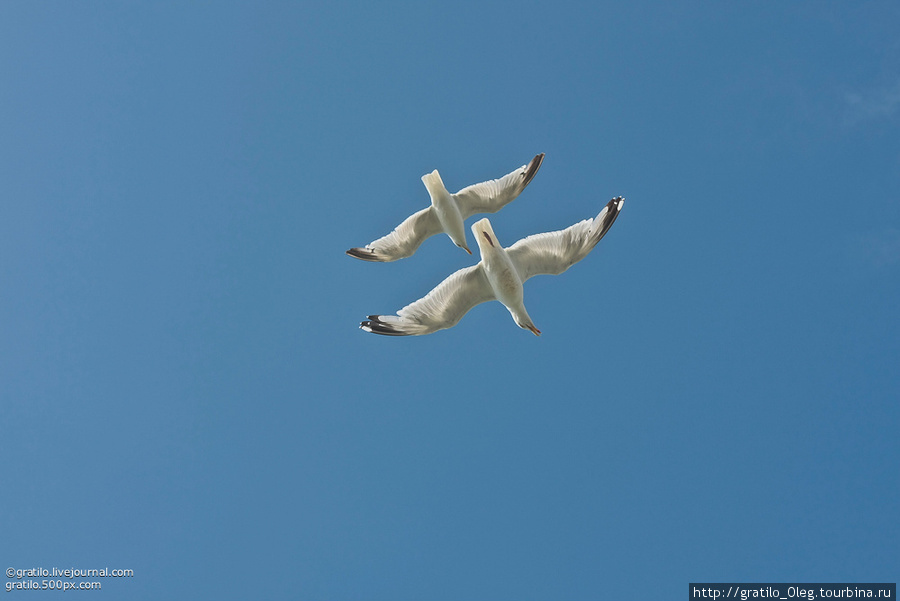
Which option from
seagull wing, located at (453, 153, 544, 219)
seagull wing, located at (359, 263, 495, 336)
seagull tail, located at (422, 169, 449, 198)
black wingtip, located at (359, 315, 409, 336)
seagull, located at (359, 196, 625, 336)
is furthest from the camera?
seagull wing, located at (453, 153, 544, 219)

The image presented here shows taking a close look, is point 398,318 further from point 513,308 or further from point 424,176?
→ point 424,176

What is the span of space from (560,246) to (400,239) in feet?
14.7

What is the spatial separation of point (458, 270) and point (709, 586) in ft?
39.0

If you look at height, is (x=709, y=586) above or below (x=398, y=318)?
below

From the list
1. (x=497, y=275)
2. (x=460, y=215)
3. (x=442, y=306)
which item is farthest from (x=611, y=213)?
(x=442, y=306)

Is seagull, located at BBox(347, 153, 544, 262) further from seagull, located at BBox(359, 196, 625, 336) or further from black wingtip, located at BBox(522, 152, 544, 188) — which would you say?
seagull, located at BBox(359, 196, 625, 336)

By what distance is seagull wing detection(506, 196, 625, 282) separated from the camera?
17953 mm

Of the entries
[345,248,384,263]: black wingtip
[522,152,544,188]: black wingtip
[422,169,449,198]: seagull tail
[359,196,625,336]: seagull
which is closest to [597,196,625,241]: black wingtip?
[359,196,625,336]: seagull

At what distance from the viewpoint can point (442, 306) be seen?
18.4 metres

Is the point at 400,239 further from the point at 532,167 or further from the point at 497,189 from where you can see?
the point at 532,167

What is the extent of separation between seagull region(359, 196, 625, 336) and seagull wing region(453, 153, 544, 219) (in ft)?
7.60

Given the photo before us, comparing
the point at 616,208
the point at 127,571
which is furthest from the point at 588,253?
the point at 127,571

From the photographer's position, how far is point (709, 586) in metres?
22.2

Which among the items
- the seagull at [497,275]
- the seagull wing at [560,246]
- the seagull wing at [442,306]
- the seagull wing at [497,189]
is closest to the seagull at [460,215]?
the seagull wing at [497,189]
